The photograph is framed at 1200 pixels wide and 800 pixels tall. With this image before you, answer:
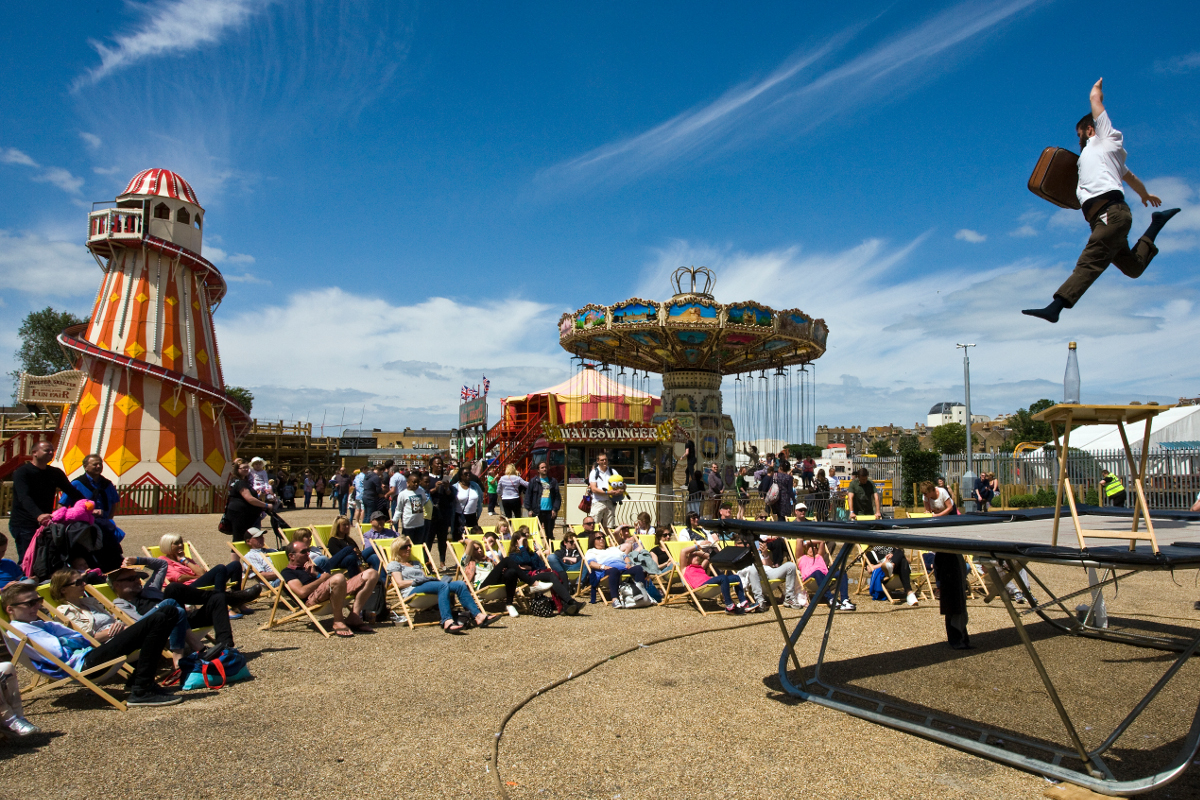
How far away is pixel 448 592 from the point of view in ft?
24.0

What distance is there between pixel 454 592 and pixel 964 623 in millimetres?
4732

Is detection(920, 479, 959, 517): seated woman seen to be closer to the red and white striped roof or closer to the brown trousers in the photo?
the brown trousers

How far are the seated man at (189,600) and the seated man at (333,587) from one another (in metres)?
0.91

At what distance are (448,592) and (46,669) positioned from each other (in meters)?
3.37

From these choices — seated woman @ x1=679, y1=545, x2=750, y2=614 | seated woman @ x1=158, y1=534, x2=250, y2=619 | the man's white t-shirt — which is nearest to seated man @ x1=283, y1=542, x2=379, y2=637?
seated woman @ x1=158, y1=534, x2=250, y2=619

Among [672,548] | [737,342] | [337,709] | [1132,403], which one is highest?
[737,342]

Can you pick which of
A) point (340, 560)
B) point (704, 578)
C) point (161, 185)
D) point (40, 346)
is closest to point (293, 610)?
point (340, 560)

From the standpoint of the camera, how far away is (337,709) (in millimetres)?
4695

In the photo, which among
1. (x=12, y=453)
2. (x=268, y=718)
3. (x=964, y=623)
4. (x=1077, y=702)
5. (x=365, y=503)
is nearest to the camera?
(x=268, y=718)

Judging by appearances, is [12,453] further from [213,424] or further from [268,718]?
[268,718]

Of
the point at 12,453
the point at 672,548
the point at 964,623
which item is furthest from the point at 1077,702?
the point at 12,453

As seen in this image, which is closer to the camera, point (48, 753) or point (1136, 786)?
point (1136, 786)

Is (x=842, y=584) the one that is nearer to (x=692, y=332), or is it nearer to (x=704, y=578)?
(x=704, y=578)

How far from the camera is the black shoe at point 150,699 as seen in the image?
4.67 m
